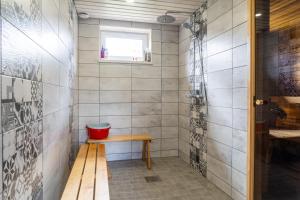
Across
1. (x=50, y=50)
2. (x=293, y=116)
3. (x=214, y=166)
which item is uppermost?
(x=50, y=50)

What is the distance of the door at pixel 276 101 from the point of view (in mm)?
1541

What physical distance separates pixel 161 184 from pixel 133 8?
236 cm

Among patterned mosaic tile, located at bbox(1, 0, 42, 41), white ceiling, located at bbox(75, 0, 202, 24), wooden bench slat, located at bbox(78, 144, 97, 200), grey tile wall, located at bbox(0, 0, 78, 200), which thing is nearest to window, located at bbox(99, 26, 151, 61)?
white ceiling, located at bbox(75, 0, 202, 24)

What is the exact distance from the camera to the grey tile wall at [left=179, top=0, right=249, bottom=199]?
201 cm

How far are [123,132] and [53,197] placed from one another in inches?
74.4

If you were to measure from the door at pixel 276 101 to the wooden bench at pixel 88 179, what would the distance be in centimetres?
135

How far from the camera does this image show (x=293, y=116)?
1.56 m

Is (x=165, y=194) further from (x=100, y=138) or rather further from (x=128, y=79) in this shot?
(x=128, y=79)

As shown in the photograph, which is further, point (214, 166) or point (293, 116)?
point (214, 166)

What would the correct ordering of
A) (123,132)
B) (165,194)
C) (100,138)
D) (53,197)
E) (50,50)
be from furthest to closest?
(123,132)
(100,138)
(165,194)
(53,197)
(50,50)

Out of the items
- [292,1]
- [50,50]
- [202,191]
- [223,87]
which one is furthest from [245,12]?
[202,191]

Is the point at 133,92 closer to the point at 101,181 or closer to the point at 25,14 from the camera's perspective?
the point at 101,181

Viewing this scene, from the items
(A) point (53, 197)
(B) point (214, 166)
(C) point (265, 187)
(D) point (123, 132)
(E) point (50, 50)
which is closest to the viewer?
(E) point (50, 50)

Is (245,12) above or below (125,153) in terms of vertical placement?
above
